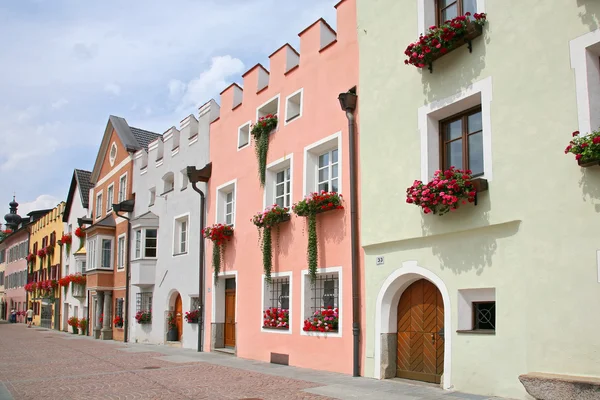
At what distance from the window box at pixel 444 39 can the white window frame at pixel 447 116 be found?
71 cm

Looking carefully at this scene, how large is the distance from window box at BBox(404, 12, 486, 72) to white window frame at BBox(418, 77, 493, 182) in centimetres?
71

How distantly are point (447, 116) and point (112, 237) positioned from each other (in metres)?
22.3

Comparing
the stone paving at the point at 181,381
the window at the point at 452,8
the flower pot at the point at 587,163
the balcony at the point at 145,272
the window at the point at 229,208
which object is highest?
the window at the point at 452,8

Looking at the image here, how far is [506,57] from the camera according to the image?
9.56m

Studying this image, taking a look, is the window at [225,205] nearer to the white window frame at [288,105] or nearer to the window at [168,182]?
the white window frame at [288,105]

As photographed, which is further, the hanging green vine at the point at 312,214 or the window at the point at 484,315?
the hanging green vine at the point at 312,214

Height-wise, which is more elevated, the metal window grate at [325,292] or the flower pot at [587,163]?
the flower pot at [587,163]

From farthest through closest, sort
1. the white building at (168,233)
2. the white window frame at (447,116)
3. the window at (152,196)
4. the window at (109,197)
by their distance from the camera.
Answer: the window at (109,197)
the window at (152,196)
the white building at (168,233)
the white window frame at (447,116)

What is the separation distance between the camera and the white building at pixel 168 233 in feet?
66.8

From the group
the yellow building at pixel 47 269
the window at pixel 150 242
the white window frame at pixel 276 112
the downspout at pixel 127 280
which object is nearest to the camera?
the white window frame at pixel 276 112

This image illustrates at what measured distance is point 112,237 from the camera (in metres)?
29.5

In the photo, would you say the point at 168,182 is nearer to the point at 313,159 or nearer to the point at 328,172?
the point at 313,159

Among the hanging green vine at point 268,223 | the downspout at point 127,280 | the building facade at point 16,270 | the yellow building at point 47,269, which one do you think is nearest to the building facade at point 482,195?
the hanging green vine at point 268,223

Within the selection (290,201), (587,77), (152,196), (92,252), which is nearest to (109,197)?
(92,252)
